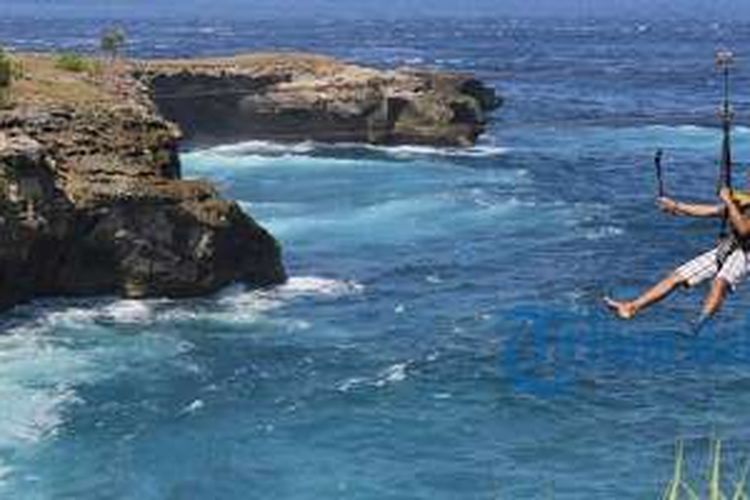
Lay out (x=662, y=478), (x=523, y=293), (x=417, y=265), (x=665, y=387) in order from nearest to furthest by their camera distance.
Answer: (x=662, y=478), (x=665, y=387), (x=523, y=293), (x=417, y=265)

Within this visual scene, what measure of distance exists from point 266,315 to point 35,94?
47.8 feet

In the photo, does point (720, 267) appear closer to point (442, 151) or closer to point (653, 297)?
point (653, 297)

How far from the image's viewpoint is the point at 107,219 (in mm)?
55531

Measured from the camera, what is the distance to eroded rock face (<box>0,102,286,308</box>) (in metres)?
53.0

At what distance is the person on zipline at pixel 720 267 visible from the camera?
28.3 feet

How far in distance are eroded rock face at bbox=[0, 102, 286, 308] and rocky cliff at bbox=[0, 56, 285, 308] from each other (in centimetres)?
4

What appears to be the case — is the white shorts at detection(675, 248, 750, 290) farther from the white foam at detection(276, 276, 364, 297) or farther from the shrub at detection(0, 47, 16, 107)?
the shrub at detection(0, 47, 16, 107)

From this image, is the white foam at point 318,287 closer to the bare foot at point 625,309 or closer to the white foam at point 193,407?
the white foam at point 193,407

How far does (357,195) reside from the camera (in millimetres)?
85250

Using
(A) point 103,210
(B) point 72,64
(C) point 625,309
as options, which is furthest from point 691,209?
(B) point 72,64

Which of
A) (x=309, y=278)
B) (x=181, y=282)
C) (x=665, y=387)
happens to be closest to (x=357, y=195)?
(x=309, y=278)

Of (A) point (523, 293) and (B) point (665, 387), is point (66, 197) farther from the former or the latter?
(B) point (665, 387)

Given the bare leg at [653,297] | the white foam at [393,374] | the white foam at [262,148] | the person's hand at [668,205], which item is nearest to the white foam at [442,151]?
the white foam at [262,148]

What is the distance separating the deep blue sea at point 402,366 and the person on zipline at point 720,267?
28.9 meters
